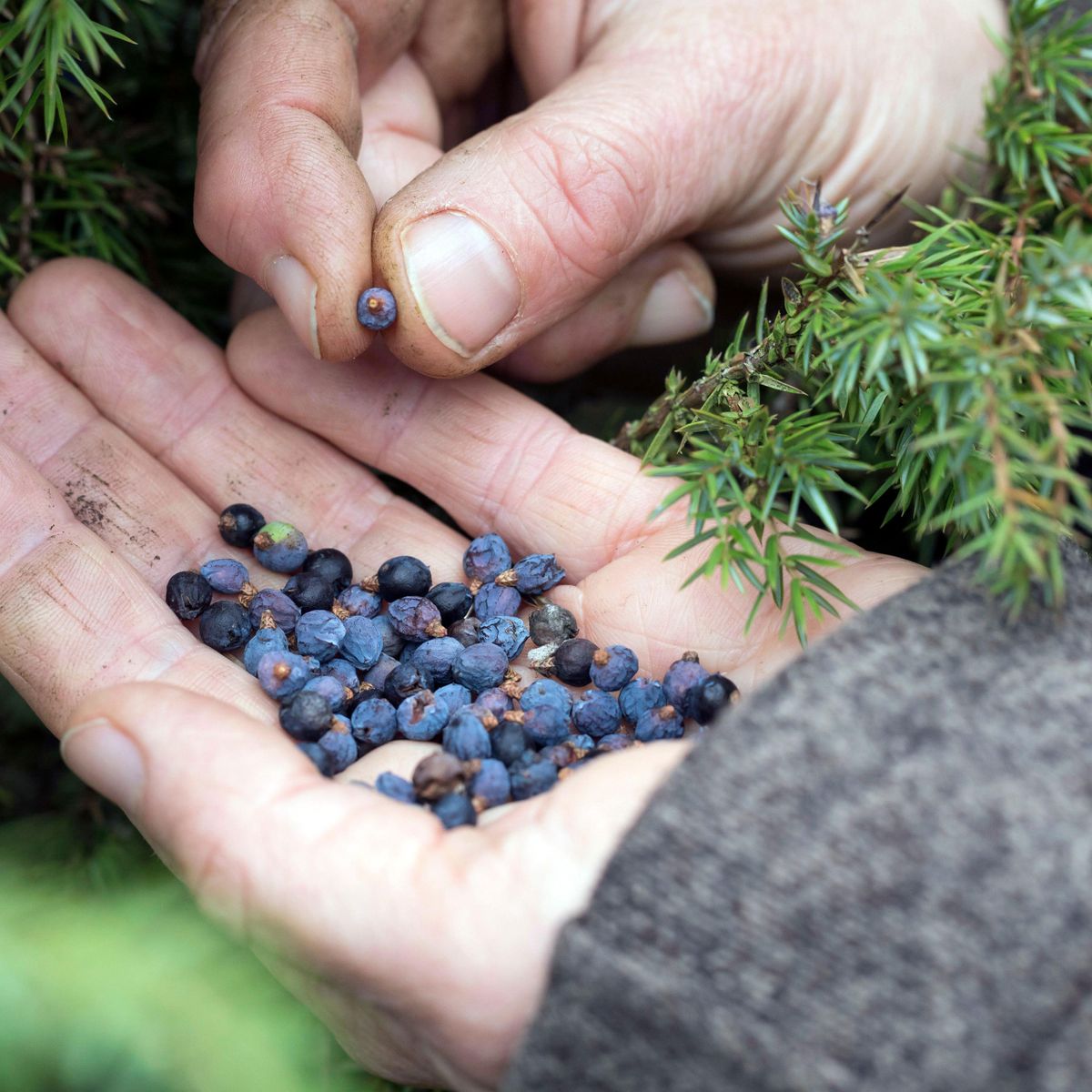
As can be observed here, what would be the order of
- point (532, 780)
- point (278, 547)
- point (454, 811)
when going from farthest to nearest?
point (278, 547), point (532, 780), point (454, 811)

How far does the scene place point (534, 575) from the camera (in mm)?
2098

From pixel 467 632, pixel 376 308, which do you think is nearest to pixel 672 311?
pixel 376 308

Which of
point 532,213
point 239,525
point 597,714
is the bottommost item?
point 597,714

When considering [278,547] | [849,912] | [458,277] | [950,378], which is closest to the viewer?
[849,912]

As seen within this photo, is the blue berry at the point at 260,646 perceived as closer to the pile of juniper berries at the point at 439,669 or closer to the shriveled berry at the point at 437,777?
the pile of juniper berries at the point at 439,669

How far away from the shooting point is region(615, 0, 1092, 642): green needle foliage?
134 centimetres

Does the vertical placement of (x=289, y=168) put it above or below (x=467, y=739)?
above

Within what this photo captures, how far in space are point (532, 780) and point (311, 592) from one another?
0.68 m

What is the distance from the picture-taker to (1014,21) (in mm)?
1766

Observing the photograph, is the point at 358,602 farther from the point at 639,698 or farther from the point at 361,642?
the point at 639,698

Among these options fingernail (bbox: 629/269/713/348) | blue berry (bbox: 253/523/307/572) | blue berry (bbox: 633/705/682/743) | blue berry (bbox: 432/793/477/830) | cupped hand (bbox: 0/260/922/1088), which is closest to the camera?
cupped hand (bbox: 0/260/922/1088)

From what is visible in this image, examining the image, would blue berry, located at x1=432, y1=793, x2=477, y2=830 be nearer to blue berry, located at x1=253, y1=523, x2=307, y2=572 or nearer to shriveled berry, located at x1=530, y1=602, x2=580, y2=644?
shriveled berry, located at x1=530, y1=602, x2=580, y2=644

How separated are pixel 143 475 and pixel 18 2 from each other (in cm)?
95

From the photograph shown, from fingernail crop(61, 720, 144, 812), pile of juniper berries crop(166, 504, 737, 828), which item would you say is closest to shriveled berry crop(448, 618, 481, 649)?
pile of juniper berries crop(166, 504, 737, 828)
